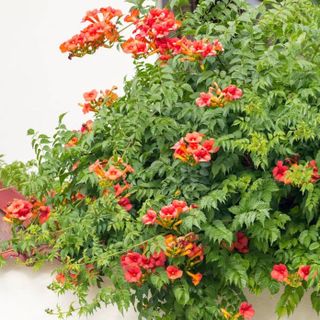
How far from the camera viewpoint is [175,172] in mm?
3273

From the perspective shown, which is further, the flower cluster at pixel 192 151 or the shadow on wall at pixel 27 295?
the shadow on wall at pixel 27 295

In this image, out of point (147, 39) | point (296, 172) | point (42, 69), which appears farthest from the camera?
point (42, 69)

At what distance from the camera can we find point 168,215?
3057 millimetres

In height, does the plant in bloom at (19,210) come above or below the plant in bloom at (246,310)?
above

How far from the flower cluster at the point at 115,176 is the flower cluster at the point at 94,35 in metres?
0.48

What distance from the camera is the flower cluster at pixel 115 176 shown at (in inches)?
126

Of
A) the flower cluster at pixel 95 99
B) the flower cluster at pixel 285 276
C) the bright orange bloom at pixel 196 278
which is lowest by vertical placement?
the flower cluster at pixel 285 276

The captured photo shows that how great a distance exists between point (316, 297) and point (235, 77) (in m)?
0.92

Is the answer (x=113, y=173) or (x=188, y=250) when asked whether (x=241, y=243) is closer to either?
(x=188, y=250)

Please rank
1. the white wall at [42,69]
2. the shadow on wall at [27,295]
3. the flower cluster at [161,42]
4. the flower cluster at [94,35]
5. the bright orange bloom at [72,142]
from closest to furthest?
the flower cluster at [161,42] < the flower cluster at [94,35] < the bright orange bloom at [72,142] < the shadow on wall at [27,295] < the white wall at [42,69]

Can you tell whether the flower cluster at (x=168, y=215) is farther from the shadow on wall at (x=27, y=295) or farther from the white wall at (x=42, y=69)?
the white wall at (x=42, y=69)

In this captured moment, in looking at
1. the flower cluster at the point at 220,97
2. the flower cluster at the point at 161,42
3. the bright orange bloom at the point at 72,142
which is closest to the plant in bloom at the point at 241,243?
the flower cluster at the point at 220,97

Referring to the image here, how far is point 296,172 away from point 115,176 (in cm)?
69

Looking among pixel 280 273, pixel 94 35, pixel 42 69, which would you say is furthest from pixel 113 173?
pixel 42 69
